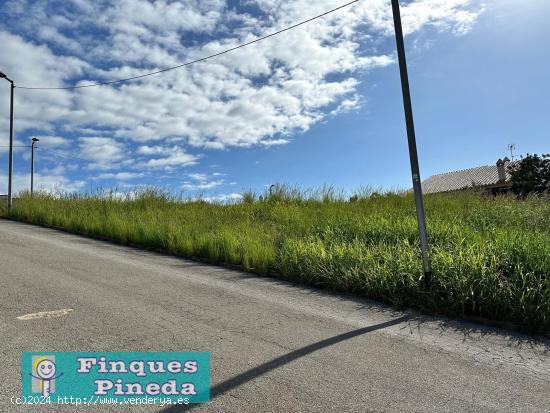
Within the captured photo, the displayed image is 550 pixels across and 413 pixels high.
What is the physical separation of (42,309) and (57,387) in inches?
73.5

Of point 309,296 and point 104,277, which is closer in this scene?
point 309,296

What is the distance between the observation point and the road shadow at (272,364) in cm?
299

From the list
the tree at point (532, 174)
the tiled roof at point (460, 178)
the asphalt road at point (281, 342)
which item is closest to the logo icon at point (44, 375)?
the asphalt road at point (281, 342)

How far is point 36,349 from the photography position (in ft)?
11.8

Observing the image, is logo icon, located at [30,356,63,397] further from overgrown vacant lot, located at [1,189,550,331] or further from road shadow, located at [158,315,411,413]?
overgrown vacant lot, located at [1,189,550,331]

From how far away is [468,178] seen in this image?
40000mm

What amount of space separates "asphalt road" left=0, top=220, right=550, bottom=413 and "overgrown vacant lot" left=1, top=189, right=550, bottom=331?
0.42 metres

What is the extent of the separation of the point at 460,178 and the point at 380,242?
125ft

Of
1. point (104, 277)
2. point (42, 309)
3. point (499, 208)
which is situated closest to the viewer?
point (42, 309)

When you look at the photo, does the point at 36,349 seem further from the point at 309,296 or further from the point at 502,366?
the point at 502,366

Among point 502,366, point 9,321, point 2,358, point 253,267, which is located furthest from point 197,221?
point 502,366

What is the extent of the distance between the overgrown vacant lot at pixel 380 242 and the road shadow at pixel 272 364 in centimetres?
123

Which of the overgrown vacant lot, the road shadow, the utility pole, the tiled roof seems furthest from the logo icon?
the tiled roof

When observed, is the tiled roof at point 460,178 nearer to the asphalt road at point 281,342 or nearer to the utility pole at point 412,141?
the utility pole at point 412,141
